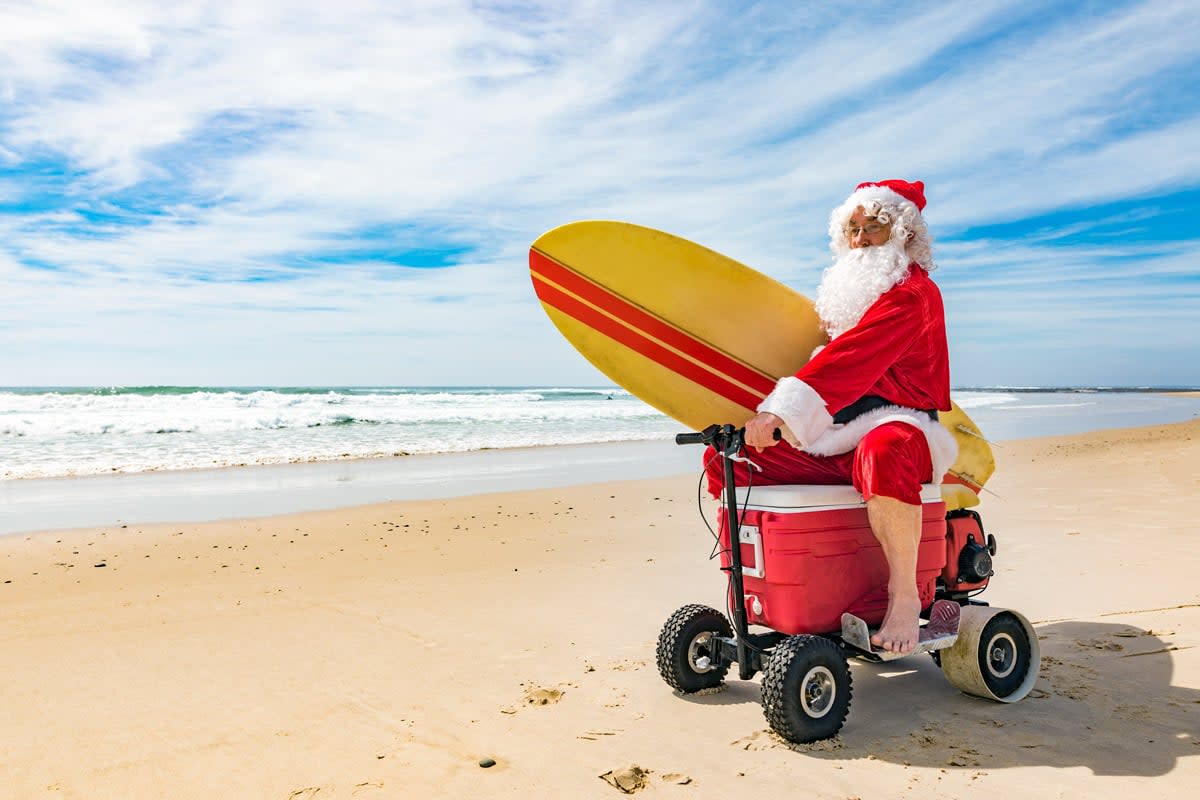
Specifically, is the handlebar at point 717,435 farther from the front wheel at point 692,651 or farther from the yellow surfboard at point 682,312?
the front wheel at point 692,651

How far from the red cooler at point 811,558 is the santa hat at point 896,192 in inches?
44.4

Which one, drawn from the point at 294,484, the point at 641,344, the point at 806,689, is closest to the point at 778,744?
the point at 806,689

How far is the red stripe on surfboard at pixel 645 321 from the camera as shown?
10.8ft

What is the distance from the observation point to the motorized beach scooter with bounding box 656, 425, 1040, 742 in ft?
8.77

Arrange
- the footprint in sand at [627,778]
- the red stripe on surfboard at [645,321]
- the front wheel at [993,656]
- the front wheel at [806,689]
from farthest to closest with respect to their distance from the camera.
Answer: the red stripe on surfboard at [645,321], the front wheel at [993,656], the front wheel at [806,689], the footprint in sand at [627,778]

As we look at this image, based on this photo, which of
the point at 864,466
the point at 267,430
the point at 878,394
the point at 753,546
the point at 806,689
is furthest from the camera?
the point at 267,430

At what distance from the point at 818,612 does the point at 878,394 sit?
0.83 metres

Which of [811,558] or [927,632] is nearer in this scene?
[811,558]

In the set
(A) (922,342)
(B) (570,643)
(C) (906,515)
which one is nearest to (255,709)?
(B) (570,643)

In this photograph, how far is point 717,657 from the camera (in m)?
3.17

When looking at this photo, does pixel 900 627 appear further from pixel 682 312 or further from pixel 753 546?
pixel 682 312

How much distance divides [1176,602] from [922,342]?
247 centimetres

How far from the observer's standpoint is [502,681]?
11.2 ft

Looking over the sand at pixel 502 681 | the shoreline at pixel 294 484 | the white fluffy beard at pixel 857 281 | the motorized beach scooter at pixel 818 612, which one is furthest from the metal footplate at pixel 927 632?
the shoreline at pixel 294 484
